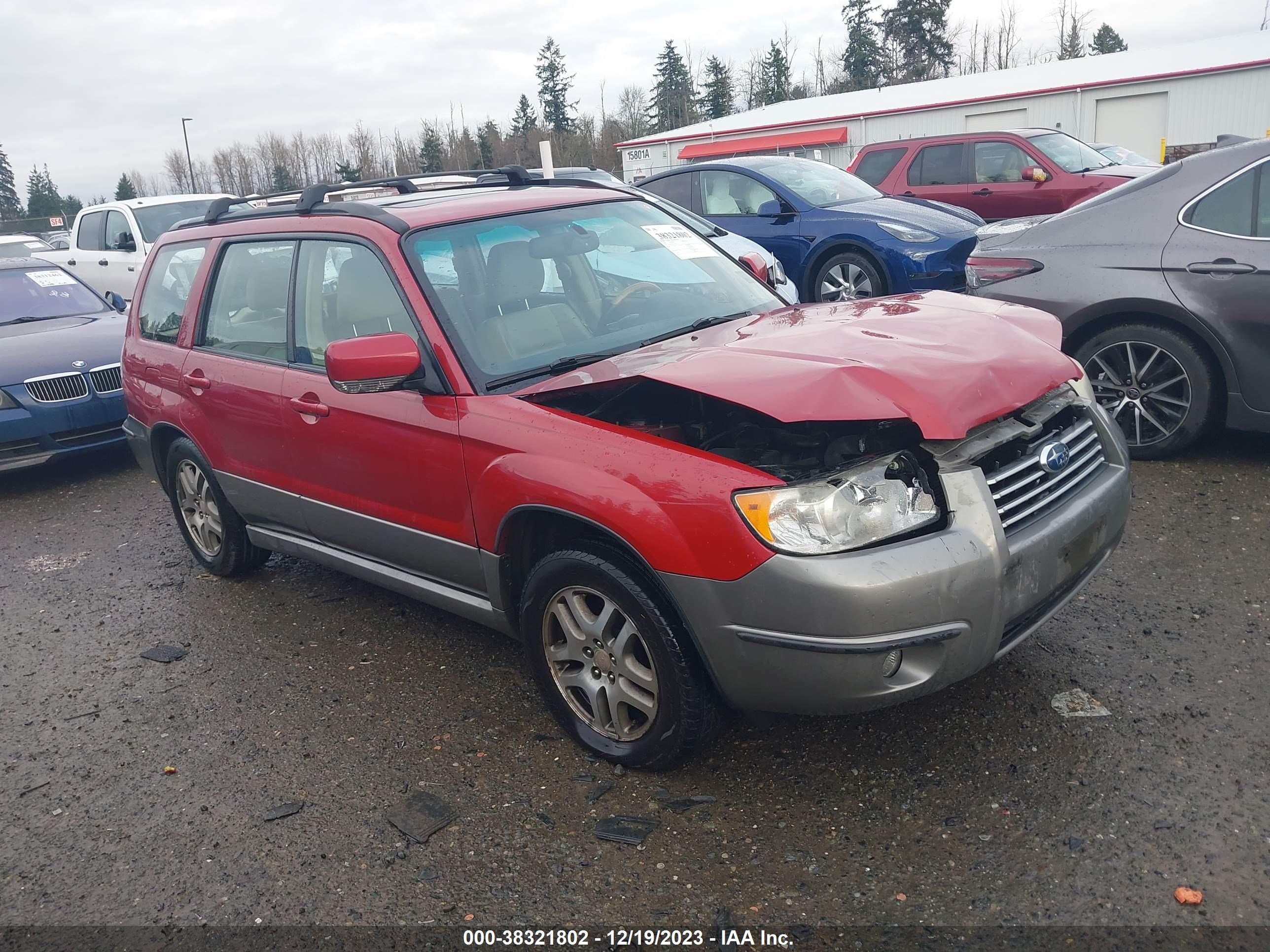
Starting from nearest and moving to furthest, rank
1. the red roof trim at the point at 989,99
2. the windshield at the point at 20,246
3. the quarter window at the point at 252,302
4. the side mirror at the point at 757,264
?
the quarter window at the point at 252,302, the side mirror at the point at 757,264, the windshield at the point at 20,246, the red roof trim at the point at 989,99

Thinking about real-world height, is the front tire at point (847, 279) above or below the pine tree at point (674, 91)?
below

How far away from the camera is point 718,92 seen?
70875 mm

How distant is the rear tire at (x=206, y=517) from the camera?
196 inches

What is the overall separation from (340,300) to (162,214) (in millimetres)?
10411

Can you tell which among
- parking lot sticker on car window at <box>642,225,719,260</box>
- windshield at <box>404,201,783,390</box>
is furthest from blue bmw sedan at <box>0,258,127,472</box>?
parking lot sticker on car window at <box>642,225,719,260</box>

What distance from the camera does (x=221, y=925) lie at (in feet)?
8.89

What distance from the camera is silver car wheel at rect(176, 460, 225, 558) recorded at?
5.12 metres

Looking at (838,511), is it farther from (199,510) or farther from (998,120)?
(998,120)

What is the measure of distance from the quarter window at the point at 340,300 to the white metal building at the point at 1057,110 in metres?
25.4

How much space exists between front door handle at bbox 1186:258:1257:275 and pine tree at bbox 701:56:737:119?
6984 centimetres

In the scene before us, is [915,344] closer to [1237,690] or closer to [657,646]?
[657,646]

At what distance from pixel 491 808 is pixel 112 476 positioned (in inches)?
231

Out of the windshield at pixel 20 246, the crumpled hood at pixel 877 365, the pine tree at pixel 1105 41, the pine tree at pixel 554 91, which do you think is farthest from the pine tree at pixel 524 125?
the crumpled hood at pixel 877 365

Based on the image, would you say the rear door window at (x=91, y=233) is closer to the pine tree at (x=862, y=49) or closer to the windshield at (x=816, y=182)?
the windshield at (x=816, y=182)
